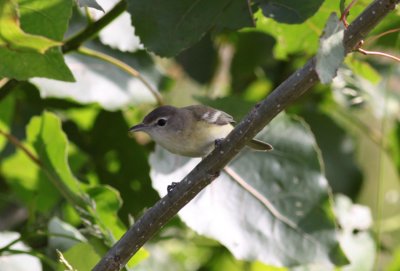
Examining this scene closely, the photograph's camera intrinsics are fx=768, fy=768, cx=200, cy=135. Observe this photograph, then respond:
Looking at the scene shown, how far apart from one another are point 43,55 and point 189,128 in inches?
31.9

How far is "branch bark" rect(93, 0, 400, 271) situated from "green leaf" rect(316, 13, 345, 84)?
0.02 metres

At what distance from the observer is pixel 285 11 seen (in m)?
1.92

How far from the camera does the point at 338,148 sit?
128 inches

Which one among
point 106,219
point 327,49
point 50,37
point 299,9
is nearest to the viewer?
point 327,49

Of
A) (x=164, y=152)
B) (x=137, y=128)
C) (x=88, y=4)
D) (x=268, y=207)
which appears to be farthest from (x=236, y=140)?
(x=137, y=128)

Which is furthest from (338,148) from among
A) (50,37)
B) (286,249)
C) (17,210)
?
(50,37)

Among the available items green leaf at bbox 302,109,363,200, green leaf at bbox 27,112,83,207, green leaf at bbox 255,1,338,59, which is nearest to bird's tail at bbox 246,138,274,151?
green leaf at bbox 255,1,338,59

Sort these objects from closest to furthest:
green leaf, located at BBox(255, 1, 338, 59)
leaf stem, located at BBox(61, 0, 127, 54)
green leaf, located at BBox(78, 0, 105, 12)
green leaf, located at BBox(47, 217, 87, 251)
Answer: green leaf, located at BBox(78, 0, 105, 12) < leaf stem, located at BBox(61, 0, 127, 54) < green leaf, located at BBox(47, 217, 87, 251) < green leaf, located at BBox(255, 1, 338, 59)

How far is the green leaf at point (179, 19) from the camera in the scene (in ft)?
6.29

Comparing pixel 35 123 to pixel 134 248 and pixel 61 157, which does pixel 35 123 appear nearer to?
pixel 61 157

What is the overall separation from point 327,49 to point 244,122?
200 mm

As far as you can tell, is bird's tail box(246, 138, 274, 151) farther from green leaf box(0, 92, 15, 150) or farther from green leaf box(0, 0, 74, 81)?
green leaf box(0, 92, 15, 150)

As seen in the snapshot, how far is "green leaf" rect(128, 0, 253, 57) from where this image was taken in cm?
192

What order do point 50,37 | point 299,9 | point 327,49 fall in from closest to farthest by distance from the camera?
point 327,49 < point 50,37 < point 299,9
